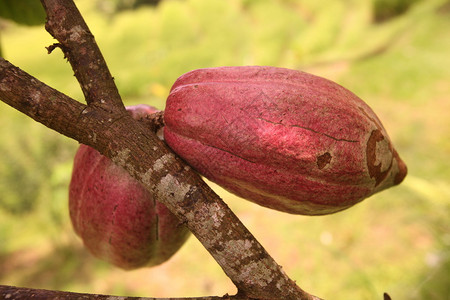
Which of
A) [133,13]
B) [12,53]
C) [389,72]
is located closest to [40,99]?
[389,72]

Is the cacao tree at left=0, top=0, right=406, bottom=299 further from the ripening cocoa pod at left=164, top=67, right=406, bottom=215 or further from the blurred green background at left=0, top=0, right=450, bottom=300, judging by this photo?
the blurred green background at left=0, top=0, right=450, bottom=300

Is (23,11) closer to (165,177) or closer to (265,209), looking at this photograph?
(165,177)

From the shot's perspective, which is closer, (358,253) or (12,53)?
(358,253)

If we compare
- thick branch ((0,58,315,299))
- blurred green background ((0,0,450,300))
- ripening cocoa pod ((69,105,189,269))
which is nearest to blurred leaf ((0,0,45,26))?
blurred green background ((0,0,450,300))

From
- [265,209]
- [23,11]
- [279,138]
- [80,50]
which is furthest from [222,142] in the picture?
[265,209]

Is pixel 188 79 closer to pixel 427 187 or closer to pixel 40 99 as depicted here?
pixel 40 99

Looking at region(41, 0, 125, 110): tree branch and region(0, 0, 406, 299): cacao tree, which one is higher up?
region(41, 0, 125, 110): tree branch
